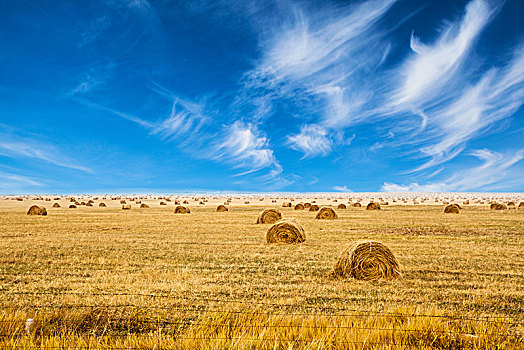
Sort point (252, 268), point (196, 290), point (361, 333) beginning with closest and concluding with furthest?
point (361, 333)
point (196, 290)
point (252, 268)

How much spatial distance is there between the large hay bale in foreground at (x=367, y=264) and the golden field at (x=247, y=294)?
415 millimetres

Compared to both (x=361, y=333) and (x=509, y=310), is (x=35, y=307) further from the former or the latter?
(x=509, y=310)

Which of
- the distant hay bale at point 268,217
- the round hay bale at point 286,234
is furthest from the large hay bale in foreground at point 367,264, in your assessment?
the distant hay bale at point 268,217

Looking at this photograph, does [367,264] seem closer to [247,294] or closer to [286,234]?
[247,294]

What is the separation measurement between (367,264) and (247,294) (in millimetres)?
4312

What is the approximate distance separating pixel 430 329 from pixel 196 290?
5.77 meters

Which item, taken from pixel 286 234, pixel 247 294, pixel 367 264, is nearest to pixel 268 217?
pixel 286 234

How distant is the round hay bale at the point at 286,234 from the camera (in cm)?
1859

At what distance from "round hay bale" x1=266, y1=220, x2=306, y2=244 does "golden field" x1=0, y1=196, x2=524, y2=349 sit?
742 millimetres

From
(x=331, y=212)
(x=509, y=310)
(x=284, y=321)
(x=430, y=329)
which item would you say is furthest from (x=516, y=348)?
(x=331, y=212)

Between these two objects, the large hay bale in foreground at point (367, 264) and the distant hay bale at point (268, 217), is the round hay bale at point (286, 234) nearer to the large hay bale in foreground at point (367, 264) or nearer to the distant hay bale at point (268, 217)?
the large hay bale in foreground at point (367, 264)

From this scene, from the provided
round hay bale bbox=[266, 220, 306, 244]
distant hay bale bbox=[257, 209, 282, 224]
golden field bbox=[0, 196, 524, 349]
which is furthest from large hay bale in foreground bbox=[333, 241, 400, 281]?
distant hay bale bbox=[257, 209, 282, 224]

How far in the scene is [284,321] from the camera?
18.3 feet

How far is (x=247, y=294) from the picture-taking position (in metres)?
9.05
